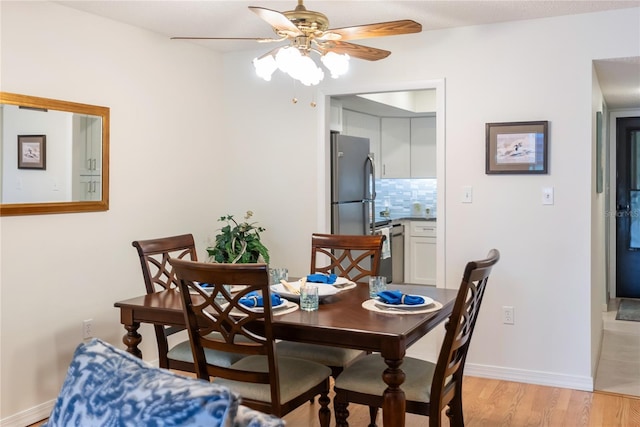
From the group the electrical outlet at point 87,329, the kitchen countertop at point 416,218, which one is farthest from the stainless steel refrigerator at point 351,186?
the electrical outlet at point 87,329

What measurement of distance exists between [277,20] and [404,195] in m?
4.83

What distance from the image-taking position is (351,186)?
18.0ft

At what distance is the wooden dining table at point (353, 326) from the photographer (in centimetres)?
223

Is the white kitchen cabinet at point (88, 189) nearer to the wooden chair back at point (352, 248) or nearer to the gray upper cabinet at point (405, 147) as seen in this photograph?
the wooden chair back at point (352, 248)

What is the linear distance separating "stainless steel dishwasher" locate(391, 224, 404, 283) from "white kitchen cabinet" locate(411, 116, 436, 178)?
734 mm

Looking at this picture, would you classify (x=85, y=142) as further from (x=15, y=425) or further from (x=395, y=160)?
(x=395, y=160)

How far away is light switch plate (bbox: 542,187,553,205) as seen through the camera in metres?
3.80

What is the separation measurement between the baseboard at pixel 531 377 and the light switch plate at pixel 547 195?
1104mm

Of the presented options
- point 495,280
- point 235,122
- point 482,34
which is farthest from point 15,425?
point 482,34

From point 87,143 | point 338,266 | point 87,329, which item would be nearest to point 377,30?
point 338,266

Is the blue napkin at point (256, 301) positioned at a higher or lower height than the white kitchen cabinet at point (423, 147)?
lower

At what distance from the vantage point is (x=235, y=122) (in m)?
4.83

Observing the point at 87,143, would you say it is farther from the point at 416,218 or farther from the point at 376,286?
the point at 416,218

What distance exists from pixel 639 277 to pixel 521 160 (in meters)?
3.44
